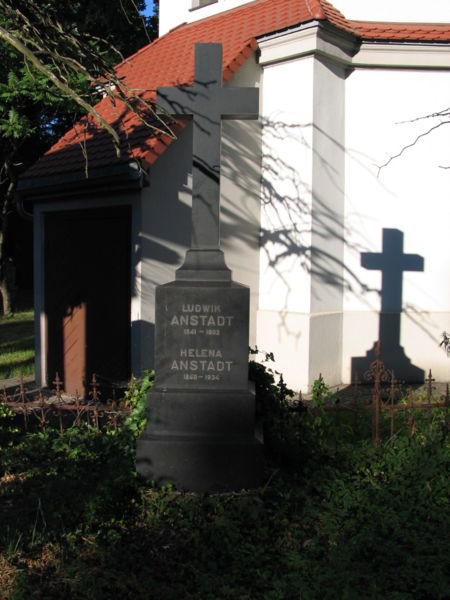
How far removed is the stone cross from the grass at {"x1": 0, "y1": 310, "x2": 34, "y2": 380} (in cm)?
668

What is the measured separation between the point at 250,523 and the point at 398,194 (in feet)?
20.8

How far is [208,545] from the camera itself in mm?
3859

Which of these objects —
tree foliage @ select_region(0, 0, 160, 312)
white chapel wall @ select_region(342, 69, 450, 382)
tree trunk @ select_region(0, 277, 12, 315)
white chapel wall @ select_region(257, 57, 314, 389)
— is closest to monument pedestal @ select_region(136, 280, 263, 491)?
tree foliage @ select_region(0, 0, 160, 312)

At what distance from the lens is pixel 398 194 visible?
9.27 metres

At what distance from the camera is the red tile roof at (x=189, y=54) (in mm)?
8469

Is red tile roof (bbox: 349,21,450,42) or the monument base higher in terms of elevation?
red tile roof (bbox: 349,21,450,42)

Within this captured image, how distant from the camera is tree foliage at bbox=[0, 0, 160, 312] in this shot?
516 centimetres

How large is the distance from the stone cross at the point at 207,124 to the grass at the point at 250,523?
1389mm

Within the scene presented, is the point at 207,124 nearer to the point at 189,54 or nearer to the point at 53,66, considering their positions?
the point at 53,66

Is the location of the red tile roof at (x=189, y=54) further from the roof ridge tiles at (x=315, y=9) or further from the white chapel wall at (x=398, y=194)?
the white chapel wall at (x=398, y=194)

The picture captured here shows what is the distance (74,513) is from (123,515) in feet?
1.03

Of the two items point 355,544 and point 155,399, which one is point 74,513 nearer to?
point 155,399

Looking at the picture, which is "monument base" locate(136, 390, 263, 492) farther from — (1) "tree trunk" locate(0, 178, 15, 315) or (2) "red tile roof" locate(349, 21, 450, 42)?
(1) "tree trunk" locate(0, 178, 15, 315)

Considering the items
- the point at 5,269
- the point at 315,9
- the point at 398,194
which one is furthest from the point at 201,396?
the point at 5,269
